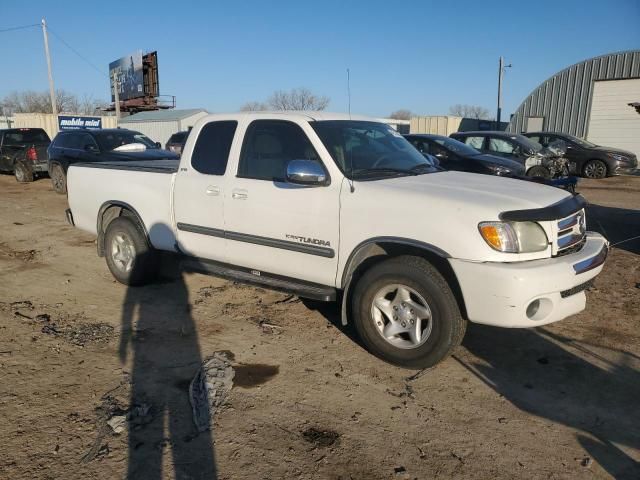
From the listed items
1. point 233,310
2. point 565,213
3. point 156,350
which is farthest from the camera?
point 233,310

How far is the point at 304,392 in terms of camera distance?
3.50 meters

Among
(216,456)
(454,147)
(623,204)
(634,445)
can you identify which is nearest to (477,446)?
(634,445)

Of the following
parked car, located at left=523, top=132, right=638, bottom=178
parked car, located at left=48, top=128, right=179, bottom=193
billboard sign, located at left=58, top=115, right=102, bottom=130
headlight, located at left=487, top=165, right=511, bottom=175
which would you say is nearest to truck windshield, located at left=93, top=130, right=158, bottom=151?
parked car, located at left=48, top=128, right=179, bottom=193

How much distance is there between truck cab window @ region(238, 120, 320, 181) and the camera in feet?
14.1

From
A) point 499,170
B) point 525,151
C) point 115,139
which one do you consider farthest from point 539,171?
point 115,139

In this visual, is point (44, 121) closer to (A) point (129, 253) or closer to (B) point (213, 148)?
(A) point (129, 253)

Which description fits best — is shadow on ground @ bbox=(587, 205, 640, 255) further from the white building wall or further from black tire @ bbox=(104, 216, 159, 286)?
the white building wall

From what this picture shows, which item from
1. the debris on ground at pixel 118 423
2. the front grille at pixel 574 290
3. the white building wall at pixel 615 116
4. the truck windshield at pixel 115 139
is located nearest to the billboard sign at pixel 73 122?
the truck windshield at pixel 115 139

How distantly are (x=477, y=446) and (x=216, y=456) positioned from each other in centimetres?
147

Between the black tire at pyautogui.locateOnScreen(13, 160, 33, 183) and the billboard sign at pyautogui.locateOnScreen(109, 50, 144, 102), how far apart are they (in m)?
30.6

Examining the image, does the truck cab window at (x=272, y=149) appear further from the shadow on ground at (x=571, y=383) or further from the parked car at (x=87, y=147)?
the parked car at (x=87, y=147)

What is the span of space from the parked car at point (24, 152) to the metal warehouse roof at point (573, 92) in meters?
23.1

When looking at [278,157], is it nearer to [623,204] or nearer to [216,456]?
[216,456]

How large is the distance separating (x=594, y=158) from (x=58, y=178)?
16.4m
